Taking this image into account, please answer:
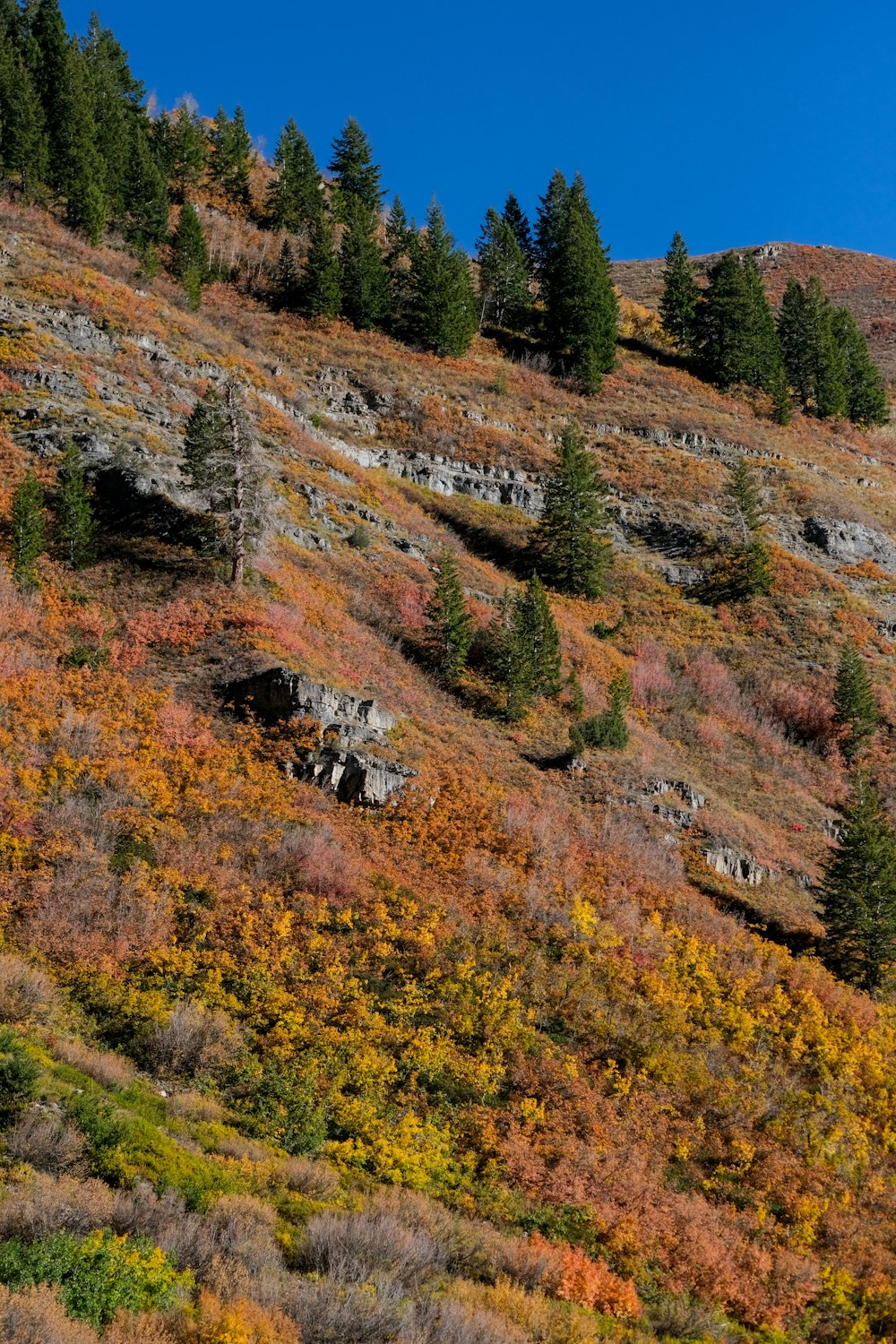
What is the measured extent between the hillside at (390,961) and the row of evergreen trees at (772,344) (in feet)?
139

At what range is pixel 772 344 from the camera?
73.2 meters

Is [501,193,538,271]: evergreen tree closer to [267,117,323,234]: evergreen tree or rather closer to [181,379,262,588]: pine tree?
[267,117,323,234]: evergreen tree

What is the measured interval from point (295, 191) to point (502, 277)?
2310 centimetres

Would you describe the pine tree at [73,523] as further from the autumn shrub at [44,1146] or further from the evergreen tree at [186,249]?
the evergreen tree at [186,249]

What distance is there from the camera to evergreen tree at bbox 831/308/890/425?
74.9 meters

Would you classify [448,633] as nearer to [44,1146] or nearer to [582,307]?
[44,1146]

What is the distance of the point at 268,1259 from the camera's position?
8.59 meters

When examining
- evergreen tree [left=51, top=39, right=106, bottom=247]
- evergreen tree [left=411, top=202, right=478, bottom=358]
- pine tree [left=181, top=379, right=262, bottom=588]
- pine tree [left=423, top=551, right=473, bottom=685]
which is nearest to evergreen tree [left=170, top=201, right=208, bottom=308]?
evergreen tree [left=51, top=39, right=106, bottom=247]

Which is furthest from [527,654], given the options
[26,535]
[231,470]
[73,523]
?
[26,535]

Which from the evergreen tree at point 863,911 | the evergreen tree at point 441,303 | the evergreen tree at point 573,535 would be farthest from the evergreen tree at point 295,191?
the evergreen tree at point 863,911

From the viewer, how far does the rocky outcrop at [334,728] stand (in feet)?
73.2

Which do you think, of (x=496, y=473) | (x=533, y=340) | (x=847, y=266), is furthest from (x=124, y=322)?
(x=847, y=266)

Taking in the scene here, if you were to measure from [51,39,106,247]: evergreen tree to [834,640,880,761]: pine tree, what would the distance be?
188 ft

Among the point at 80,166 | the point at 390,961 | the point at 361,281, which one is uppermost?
the point at 361,281
